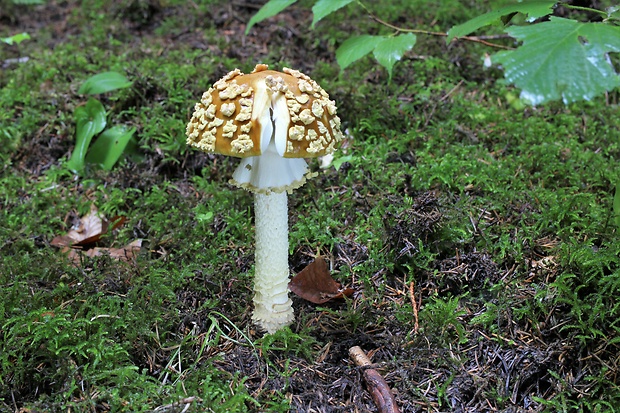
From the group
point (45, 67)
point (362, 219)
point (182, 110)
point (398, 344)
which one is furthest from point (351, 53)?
point (45, 67)

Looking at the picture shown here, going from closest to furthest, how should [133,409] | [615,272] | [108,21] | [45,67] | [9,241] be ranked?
[133,409] < [615,272] < [9,241] < [45,67] < [108,21]

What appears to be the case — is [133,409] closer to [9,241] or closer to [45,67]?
[9,241]

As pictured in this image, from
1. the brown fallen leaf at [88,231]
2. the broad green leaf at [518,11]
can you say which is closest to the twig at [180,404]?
the brown fallen leaf at [88,231]

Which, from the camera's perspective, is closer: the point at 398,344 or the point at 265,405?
the point at 265,405

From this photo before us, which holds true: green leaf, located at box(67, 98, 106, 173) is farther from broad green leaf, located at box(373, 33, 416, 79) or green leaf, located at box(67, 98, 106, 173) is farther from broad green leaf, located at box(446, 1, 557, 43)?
broad green leaf, located at box(446, 1, 557, 43)

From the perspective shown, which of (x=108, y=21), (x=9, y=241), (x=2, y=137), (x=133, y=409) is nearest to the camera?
(x=133, y=409)

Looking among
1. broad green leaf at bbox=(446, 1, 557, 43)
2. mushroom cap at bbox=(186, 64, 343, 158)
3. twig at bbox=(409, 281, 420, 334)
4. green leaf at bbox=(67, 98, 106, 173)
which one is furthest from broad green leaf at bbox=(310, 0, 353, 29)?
green leaf at bbox=(67, 98, 106, 173)

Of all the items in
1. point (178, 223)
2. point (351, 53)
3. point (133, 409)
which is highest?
point (351, 53)
